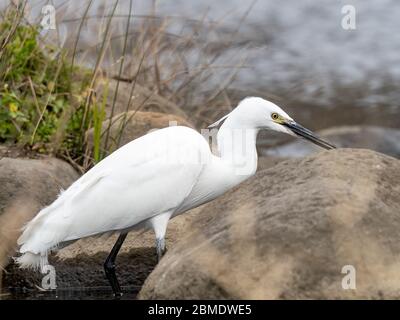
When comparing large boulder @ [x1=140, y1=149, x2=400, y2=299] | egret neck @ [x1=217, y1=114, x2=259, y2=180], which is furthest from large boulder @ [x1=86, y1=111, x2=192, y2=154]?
large boulder @ [x1=140, y1=149, x2=400, y2=299]

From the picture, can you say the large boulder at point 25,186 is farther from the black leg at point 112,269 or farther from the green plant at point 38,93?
the black leg at point 112,269

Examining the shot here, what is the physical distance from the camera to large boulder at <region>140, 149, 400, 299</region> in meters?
4.80

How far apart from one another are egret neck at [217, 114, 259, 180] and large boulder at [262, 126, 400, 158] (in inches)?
192

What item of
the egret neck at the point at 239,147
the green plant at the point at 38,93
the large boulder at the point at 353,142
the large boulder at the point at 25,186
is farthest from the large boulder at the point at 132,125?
the large boulder at the point at 353,142

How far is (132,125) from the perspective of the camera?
813 cm

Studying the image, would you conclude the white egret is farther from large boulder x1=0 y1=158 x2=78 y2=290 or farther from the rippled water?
the rippled water

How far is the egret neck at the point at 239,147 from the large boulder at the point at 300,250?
0.97 metres

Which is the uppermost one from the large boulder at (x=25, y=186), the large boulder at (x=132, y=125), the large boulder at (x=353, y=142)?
the large boulder at (x=132, y=125)

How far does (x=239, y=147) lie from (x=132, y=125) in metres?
1.98

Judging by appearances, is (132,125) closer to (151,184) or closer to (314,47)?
(151,184)

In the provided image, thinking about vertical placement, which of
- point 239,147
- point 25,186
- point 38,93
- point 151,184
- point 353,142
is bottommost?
point 353,142

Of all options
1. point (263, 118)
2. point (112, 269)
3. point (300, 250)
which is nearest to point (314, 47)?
point (263, 118)

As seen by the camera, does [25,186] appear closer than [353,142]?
Yes

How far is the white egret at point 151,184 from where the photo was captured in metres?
6.00
